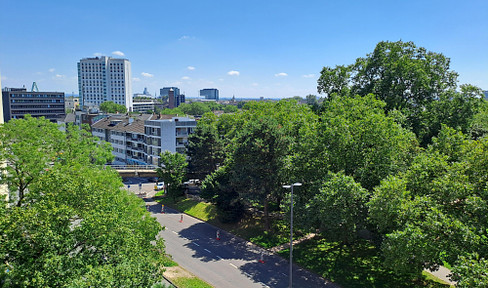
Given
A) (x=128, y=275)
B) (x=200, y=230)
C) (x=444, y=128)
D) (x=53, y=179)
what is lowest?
(x=200, y=230)

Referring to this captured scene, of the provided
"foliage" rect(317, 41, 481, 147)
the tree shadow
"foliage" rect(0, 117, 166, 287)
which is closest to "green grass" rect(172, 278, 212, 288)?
the tree shadow

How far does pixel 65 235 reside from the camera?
55.6 ft

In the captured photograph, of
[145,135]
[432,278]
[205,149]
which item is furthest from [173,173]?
[432,278]

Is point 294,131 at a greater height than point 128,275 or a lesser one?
greater

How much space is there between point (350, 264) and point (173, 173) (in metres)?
33.3

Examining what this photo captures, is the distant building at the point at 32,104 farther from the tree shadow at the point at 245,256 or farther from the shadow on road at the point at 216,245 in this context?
the tree shadow at the point at 245,256

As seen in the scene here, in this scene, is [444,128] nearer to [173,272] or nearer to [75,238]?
[173,272]

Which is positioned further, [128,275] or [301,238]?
[301,238]

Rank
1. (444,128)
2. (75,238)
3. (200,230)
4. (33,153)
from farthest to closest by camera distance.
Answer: (200,230) → (444,128) → (33,153) → (75,238)

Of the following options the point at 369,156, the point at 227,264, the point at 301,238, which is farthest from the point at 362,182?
the point at 227,264

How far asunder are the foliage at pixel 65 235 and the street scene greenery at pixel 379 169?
15.5 metres

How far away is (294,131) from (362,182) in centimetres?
1220

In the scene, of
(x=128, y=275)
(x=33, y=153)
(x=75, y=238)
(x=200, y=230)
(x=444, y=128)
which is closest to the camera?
(x=128, y=275)

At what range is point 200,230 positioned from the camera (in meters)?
45.5
